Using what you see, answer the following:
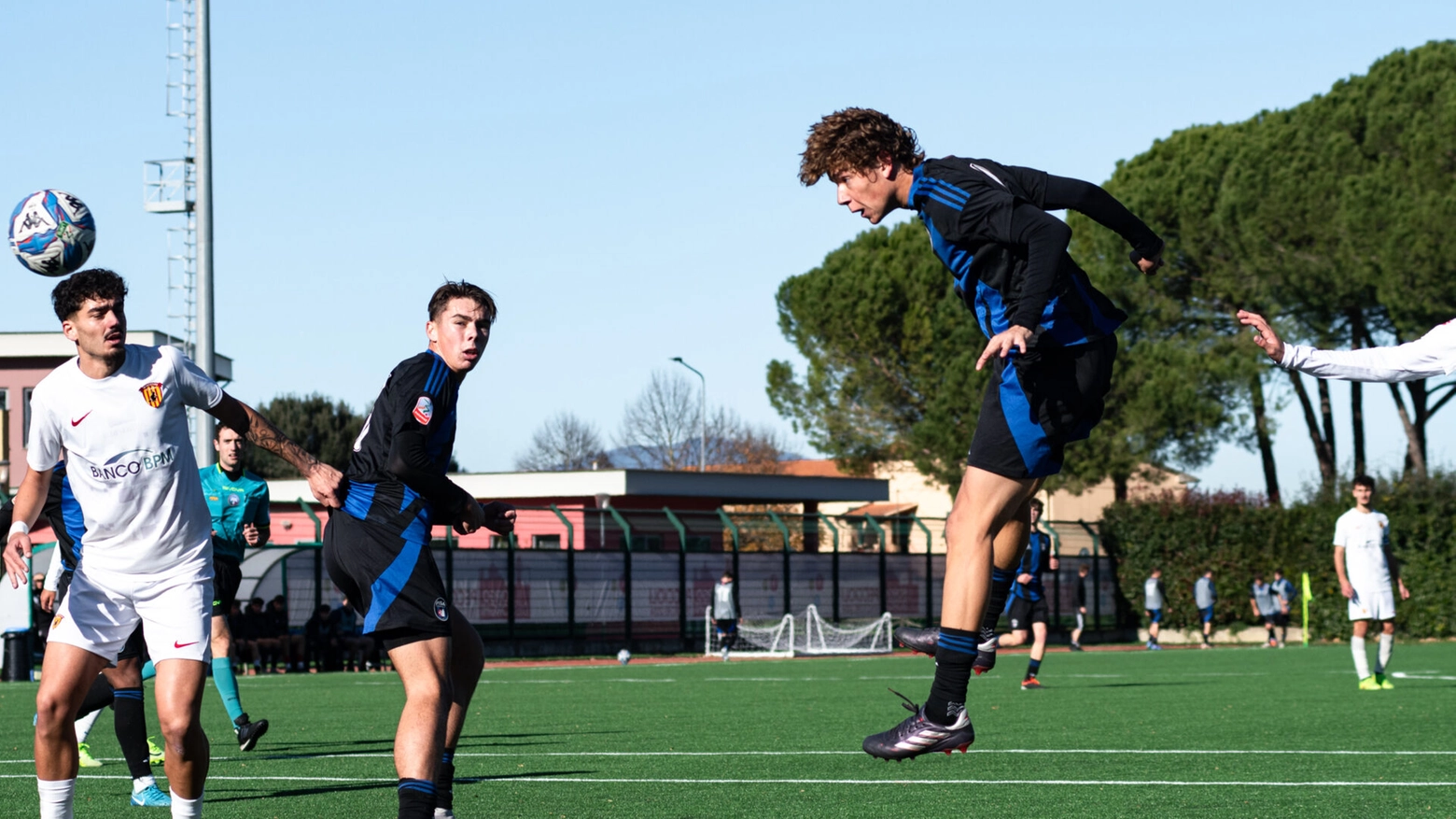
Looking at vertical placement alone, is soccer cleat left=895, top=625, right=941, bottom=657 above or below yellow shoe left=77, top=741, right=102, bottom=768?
above

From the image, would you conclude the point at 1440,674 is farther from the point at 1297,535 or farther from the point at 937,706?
the point at 1297,535

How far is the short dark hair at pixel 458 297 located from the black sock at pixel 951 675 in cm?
205

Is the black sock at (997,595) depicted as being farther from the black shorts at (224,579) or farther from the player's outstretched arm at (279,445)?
the black shorts at (224,579)

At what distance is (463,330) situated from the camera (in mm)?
5895

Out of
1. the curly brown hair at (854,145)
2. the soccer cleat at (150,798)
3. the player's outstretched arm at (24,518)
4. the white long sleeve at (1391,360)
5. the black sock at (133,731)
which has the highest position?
the curly brown hair at (854,145)

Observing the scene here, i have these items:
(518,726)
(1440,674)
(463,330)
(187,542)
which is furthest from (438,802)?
(1440,674)

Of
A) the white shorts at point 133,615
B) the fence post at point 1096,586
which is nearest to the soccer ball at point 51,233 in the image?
the white shorts at point 133,615

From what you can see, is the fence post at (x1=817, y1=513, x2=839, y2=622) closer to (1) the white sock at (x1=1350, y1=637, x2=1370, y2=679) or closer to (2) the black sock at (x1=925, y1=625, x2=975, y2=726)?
(1) the white sock at (x1=1350, y1=637, x2=1370, y2=679)

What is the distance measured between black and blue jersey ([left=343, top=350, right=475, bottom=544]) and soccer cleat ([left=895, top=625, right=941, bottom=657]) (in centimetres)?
192

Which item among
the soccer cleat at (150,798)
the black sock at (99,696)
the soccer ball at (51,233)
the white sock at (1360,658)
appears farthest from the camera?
the white sock at (1360,658)

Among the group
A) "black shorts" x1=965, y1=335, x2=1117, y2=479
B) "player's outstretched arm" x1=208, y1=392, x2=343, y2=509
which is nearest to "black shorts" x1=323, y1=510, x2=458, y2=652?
"player's outstretched arm" x1=208, y1=392, x2=343, y2=509

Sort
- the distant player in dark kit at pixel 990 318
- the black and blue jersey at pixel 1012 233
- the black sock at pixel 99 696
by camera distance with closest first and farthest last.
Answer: the black and blue jersey at pixel 1012 233 < the distant player in dark kit at pixel 990 318 < the black sock at pixel 99 696

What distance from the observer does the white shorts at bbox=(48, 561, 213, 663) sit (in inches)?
236

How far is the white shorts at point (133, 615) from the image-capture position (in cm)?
600
